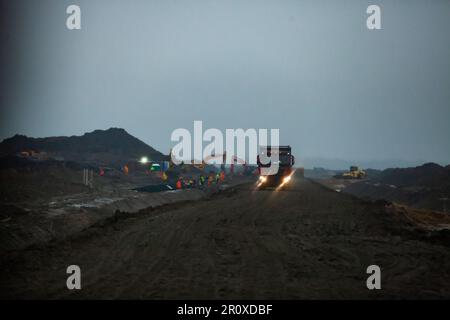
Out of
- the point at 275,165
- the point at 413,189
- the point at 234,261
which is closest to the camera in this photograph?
the point at 234,261

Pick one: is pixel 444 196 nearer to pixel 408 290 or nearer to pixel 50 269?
pixel 408 290

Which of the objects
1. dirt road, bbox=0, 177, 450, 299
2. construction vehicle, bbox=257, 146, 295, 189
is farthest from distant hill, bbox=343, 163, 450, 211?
dirt road, bbox=0, 177, 450, 299

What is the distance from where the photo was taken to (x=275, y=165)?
33.8 m

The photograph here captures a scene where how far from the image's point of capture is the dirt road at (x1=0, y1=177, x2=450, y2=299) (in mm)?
7324

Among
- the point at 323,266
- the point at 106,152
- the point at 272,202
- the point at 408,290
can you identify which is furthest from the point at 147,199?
the point at 106,152

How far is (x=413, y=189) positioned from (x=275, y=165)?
89.4ft

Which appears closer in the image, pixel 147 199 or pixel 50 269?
pixel 50 269

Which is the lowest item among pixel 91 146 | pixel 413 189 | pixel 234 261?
pixel 413 189

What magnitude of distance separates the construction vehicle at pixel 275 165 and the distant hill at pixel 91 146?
59.8m

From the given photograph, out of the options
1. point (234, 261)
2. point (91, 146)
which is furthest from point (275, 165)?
point (91, 146)

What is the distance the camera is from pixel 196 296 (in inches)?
273

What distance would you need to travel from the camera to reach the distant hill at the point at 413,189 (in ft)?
137

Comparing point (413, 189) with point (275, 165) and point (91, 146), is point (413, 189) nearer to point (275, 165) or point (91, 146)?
point (275, 165)
